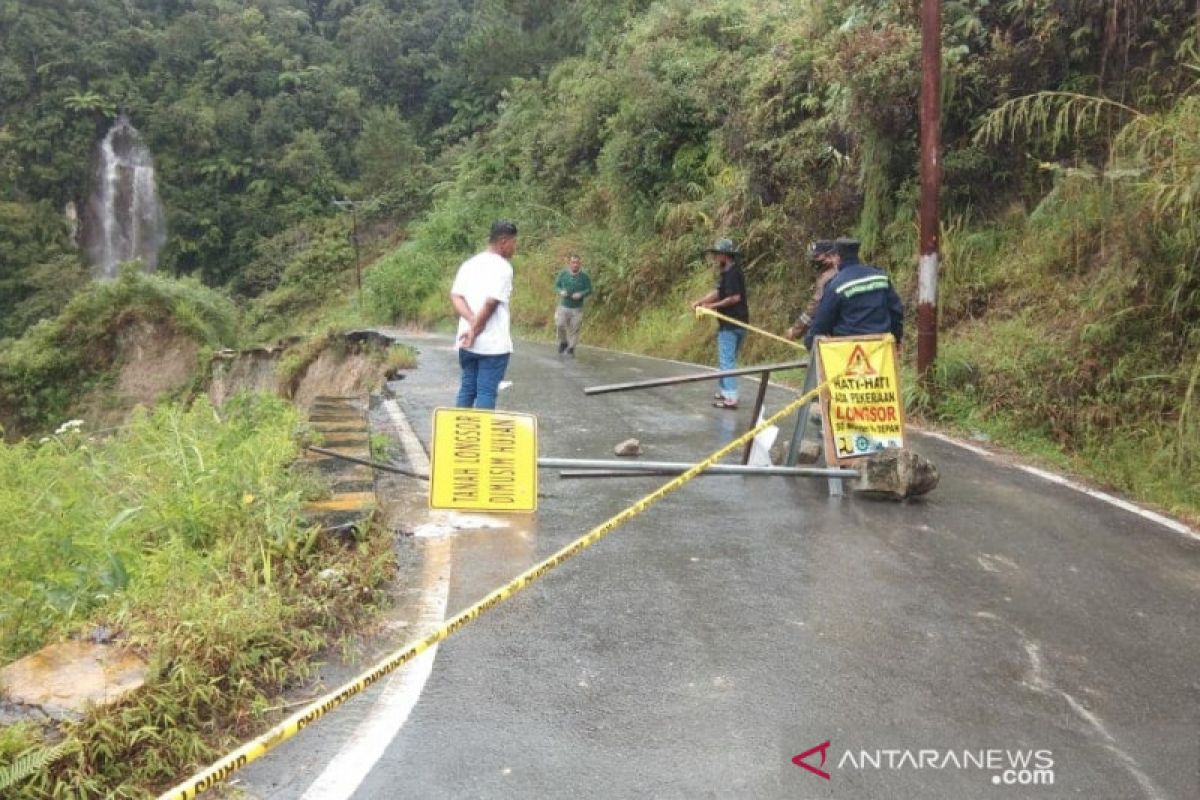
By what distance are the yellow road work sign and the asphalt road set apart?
0.30m

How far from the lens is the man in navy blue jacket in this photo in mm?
6668

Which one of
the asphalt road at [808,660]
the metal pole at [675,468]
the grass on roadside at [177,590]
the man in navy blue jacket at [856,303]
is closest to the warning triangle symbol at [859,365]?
the man in navy blue jacket at [856,303]

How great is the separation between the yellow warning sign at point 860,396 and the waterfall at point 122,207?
170 feet

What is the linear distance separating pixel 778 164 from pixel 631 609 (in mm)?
13553

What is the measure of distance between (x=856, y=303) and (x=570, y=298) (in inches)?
382

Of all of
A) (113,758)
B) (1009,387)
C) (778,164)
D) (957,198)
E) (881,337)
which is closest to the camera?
(113,758)

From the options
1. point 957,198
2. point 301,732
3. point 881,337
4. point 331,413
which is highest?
point 957,198

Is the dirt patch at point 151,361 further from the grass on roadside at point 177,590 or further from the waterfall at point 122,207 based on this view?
the waterfall at point 122,207

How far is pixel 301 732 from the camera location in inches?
136

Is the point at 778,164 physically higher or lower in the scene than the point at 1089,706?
higher

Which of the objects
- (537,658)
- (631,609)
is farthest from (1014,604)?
(537,658)

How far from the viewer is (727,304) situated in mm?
10164

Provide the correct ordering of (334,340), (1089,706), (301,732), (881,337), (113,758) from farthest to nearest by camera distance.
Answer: (334,340)
(881,337)
(1089,706)
(301,732)
(113,758)

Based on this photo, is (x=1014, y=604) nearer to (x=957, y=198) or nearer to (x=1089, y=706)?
(x=1089, y=706)
